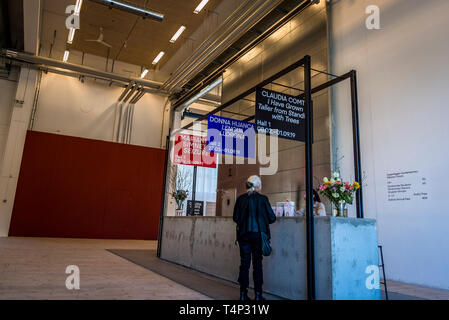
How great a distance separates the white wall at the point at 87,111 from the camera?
→ 40.7 feet

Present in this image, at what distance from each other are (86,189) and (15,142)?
292 cm

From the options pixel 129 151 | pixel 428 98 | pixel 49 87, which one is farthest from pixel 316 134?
pixel 49 87

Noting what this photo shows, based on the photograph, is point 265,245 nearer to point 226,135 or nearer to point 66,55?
point 226,135

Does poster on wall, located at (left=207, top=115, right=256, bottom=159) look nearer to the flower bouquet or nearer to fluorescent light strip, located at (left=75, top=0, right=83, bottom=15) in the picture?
the flower bouquet

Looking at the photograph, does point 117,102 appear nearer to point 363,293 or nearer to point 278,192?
point 278,192

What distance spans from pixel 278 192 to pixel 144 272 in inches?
140

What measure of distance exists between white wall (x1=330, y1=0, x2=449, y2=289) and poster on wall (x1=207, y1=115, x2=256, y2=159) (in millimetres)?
1944

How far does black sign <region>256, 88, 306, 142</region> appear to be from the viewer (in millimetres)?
4246

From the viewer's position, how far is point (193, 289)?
13.0 ft

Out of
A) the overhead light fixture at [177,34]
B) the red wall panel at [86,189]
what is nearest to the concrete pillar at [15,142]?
the red wall panel at [86,189]

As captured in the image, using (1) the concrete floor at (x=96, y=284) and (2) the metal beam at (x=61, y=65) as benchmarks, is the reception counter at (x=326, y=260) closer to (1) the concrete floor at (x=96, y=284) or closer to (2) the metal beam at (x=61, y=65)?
(1) the concrete floor at (x=96, y=284)

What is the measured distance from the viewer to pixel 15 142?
11.4 meters

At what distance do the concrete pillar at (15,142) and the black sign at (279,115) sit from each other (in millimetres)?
10492

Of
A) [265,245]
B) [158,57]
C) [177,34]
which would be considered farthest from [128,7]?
[265,245]
